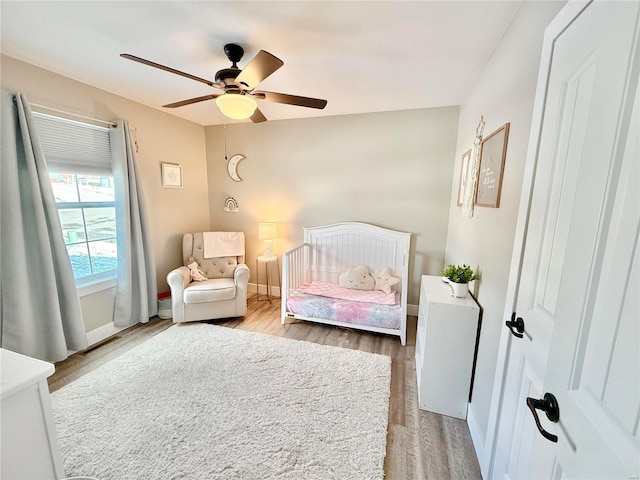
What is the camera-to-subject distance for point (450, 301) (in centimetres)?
172

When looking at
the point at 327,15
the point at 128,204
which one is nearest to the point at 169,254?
the point at 128,204

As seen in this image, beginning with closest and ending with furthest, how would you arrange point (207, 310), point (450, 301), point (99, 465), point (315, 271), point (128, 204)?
point (99, 465) < point (450, 301) < point (128, 204) < point (207, 310) < point (315, 271)

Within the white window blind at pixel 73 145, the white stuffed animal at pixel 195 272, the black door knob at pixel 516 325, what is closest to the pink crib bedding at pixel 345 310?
the white stuffed animal at pixel 195 272

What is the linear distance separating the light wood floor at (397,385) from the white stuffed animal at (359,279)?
538mm

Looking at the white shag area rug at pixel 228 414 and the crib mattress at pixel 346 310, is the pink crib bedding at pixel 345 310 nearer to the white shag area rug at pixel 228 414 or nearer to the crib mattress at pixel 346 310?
the crib mattress at pixel 346 310

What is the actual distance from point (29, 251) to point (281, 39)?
2.56 m

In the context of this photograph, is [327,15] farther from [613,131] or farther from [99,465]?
[99,465]

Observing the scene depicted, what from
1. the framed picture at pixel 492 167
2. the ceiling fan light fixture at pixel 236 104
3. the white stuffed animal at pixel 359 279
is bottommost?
the white stuffed animal at pixel 359 279

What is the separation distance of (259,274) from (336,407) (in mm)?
2493

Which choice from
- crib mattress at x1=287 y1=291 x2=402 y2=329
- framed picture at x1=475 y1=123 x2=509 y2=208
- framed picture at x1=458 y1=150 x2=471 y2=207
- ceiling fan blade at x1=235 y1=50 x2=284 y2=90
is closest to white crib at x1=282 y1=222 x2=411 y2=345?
crib mattress at x1=287 y1=291 x2=402 y2=329

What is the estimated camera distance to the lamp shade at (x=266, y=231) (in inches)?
134

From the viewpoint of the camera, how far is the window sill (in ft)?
8.15

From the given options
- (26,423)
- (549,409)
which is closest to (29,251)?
(26,423)

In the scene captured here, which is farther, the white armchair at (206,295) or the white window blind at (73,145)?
the white armchair at (206,295)
